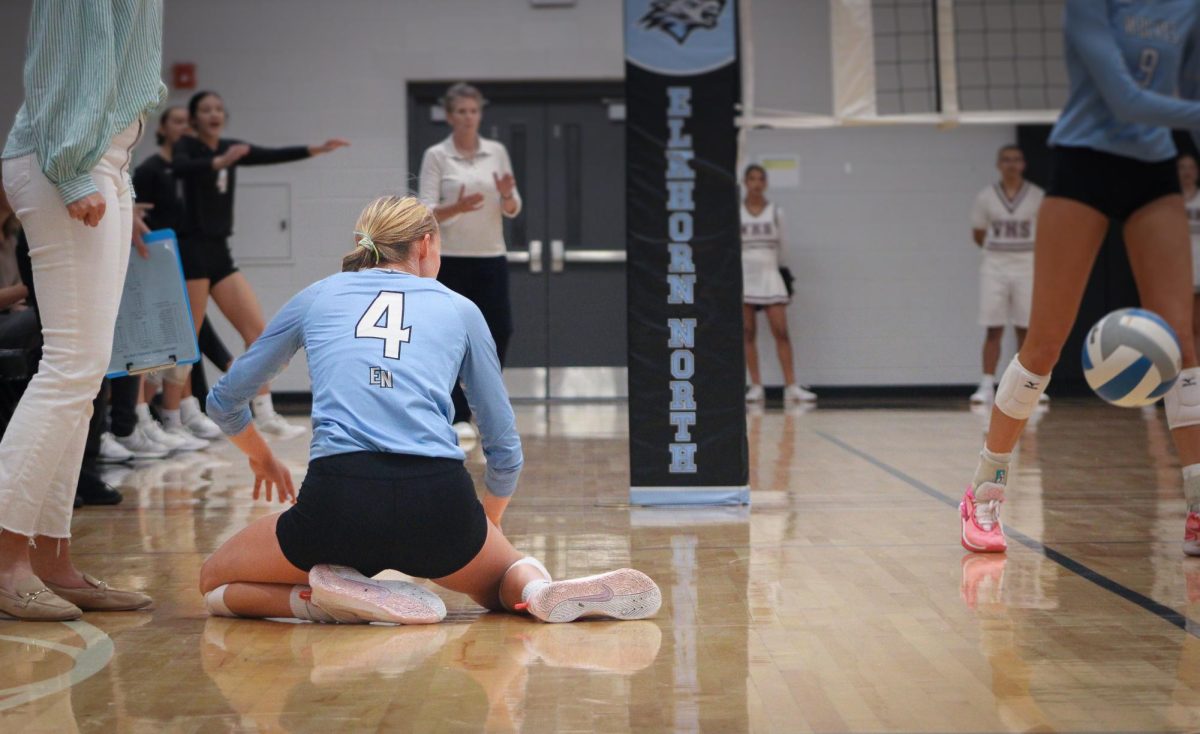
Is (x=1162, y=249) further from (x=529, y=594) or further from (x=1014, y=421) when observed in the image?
(x=529, y=594)

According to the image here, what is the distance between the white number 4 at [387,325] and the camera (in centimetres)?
295

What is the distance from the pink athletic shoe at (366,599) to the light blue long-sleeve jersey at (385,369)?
0.88 ft

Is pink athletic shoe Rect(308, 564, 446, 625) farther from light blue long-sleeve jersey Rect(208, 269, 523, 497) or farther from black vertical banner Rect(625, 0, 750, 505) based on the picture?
black vertical banner Rect(625, 0, 750, 505)

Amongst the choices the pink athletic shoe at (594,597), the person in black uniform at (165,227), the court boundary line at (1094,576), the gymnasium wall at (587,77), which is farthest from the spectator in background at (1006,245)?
the pink athletic shoe at (594,597)

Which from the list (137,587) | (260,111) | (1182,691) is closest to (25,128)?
(137,587)

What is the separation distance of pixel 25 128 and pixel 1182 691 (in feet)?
8.52

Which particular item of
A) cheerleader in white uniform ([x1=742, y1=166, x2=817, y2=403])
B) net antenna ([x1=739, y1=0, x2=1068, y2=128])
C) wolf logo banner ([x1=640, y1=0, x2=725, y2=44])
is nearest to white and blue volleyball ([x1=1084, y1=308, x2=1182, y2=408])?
wolf logo banner ([x1=640, y1=0, x2=725, y2=44])

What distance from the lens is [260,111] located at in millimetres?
10609

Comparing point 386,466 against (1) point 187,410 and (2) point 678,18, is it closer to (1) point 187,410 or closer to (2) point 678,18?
(2) point 678,18

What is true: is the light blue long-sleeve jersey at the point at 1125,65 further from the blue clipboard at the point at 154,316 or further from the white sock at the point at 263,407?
the white sock at the point at 263,407

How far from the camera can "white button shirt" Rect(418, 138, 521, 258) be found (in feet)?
21.4

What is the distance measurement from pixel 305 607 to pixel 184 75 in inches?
332

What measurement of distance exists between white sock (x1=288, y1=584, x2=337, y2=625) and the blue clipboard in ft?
5.85

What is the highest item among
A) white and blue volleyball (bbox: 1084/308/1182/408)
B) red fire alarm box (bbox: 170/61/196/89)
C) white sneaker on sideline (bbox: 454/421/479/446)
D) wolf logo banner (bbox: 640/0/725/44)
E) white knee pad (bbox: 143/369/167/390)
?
red fire alarm box (bbox: 170/61/196/89)
